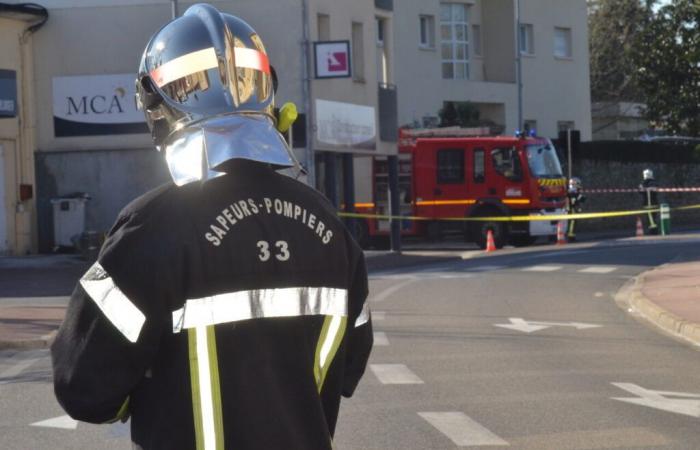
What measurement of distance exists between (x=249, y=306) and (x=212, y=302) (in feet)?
0.25

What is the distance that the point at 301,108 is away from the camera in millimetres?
28922

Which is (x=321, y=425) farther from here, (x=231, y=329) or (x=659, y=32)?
(x=659, y=32)

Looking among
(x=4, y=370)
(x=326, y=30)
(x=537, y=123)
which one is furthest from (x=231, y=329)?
(x=537, y=123)

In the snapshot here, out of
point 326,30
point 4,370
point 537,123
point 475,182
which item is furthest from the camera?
point 537,123

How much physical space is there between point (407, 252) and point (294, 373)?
98.8 ft

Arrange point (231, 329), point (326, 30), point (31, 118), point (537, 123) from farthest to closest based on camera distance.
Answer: point (537, 123) → point (326, 30) → point (31, 118) → point (231, 329)

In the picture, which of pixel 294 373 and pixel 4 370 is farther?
pixel 4 370

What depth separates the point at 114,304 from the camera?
2615 millimetres

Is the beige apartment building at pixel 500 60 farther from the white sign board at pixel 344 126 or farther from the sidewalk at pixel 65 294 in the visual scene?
the sidewalk at pixel 65 294

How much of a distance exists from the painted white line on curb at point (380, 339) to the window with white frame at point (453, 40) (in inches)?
1488

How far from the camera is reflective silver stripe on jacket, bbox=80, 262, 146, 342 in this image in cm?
260

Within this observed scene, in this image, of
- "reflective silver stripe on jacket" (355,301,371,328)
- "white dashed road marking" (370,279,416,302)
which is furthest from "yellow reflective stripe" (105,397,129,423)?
"white dashed road marking" (370,279,416,302)

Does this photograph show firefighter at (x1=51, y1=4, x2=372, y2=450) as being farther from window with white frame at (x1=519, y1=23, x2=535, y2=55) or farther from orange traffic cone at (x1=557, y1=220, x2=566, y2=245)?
window with white frame at (x1=519, y1=23, x2=535, y2=55)

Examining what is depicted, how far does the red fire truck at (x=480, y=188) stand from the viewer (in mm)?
33438
